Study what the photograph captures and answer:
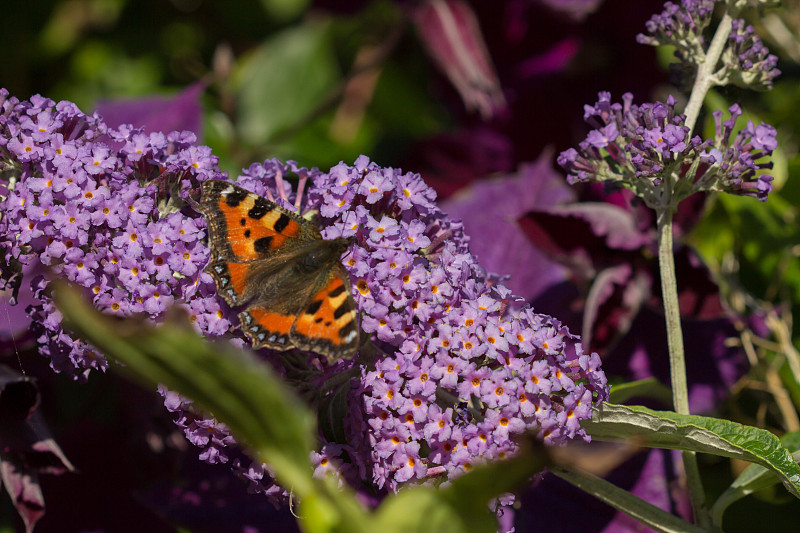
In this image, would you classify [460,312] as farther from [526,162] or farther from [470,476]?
[526,162]

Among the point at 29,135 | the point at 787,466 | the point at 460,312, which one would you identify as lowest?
the point at 787,466

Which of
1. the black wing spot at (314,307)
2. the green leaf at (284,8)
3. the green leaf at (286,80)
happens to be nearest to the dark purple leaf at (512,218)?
the black wing spot at (314,307)

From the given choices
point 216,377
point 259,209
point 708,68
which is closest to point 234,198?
point 259,209

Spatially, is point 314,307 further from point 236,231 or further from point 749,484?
point 749,484

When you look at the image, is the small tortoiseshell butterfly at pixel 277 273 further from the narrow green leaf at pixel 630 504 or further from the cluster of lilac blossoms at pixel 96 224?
the narrow green leaf at pixel 630 504

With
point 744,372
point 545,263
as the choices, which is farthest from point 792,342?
point 545,263

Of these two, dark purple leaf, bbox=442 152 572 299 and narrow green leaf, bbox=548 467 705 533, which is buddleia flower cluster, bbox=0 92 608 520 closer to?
narrow green leaf, bbox=548 467 705 533
